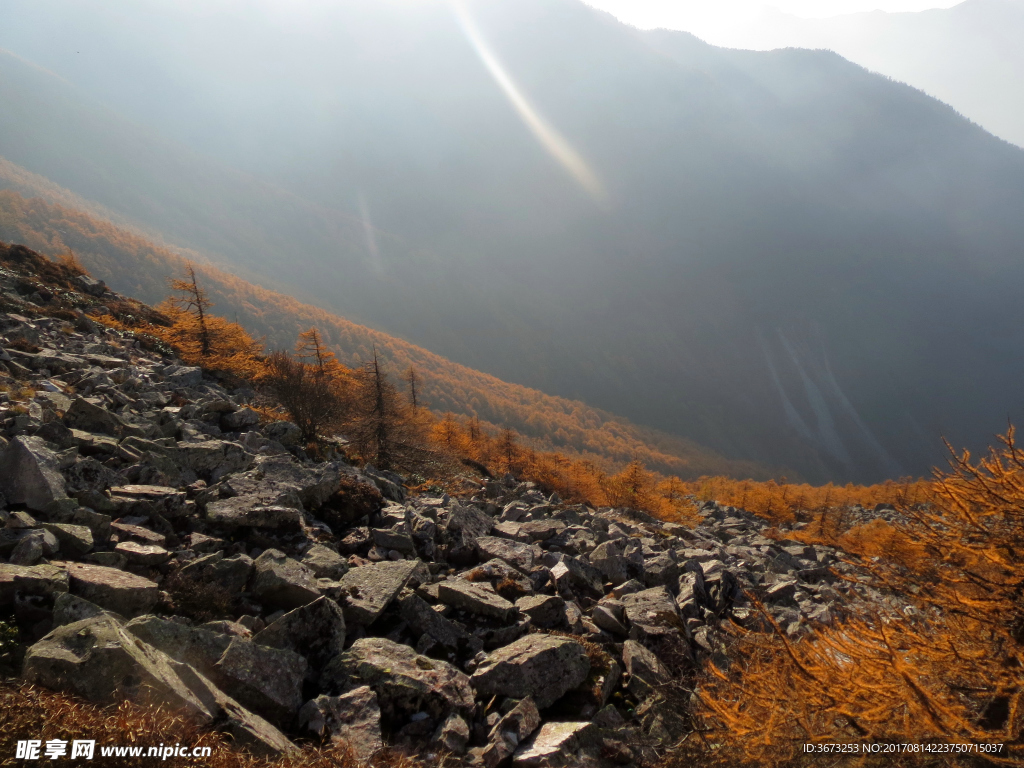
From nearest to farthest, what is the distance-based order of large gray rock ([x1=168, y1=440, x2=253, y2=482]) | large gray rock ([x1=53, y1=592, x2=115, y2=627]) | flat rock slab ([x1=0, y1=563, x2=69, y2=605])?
1. large gray rock ([x1=53, y1=592, x2=115, y2=627])
2. flat rock slab ([x1=0, y1=563, x2=69, y2=605])
3. large gray rock ([x1=168, y1=440, x2=253, y2=482])

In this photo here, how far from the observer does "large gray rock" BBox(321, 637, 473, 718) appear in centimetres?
557

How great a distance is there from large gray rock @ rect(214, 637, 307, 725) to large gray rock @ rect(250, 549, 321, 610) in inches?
51.3

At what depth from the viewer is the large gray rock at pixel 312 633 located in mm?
5715

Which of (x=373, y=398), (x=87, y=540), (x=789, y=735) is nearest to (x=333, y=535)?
(x=87, y=540)

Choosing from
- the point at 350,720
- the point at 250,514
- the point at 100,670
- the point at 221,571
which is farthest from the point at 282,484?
the point at 100,670

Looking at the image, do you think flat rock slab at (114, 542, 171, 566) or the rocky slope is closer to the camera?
the rocky slope

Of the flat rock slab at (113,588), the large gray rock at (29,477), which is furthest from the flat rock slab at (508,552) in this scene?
the large gray rock at (29,477)

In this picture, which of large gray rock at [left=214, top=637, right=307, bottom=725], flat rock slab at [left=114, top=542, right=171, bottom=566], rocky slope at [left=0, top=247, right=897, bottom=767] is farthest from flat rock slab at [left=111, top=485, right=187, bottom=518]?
large gray rock at [left=214, top=637, right=307, bottom=725]

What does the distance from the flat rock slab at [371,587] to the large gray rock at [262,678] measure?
1410 mm

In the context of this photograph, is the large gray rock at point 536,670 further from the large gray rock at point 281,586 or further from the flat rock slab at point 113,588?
the flat rock slab at point 113,588

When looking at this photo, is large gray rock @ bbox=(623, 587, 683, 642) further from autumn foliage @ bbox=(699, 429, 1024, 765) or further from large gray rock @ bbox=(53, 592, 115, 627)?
large gray rock @ bbox=(53, 592, 115, 627)

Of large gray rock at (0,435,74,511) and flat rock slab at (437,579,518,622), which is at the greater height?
large gray rock at (0,435,74,511)

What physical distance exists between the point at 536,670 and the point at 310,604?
3142 millimetres

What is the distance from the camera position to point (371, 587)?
7363 mm
